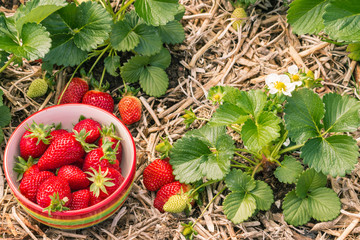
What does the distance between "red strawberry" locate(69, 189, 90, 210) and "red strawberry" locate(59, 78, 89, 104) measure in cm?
47

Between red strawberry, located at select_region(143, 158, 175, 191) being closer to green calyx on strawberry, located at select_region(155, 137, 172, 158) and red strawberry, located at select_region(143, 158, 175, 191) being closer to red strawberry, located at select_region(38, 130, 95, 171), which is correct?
green calyx on strawberry, located at select_region(155, 137, 172, 158)

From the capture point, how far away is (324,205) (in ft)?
4.58

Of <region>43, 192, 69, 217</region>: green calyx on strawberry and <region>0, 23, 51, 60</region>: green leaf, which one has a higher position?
<region>0, 23, 51, 60</region>: green leaf

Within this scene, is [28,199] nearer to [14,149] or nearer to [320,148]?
[14,149]

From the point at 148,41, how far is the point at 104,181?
0.61 metres

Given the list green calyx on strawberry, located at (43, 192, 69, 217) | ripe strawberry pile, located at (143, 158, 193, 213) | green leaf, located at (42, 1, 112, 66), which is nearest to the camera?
green calyx on strawberry, located at (43, 192, 69, 217)

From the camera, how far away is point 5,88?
68.0 inches

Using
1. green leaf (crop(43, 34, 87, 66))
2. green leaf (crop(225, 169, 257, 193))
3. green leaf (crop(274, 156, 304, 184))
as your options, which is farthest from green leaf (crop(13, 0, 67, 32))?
green leaf (crop(274, 156, 304, 184))

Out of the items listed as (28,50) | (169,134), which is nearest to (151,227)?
(169,134)

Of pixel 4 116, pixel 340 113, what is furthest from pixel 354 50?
pixel 4 116

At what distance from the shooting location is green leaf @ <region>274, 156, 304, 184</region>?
140 centimetres

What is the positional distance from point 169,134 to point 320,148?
585 mm

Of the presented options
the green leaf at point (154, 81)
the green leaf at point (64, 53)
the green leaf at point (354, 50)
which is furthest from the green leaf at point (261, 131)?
the green leaf at point (64, 53)

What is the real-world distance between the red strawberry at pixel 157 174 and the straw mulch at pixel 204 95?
52mm
